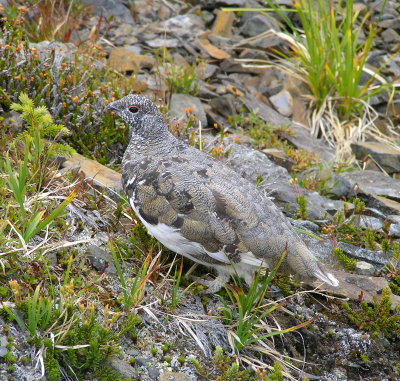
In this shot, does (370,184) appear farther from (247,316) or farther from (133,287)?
(133,287)

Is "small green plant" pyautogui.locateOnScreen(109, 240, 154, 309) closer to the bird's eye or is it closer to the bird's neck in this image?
the bird's neck

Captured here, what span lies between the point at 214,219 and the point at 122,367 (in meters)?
1.06

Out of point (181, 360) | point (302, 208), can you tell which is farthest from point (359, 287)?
point (181, 360)

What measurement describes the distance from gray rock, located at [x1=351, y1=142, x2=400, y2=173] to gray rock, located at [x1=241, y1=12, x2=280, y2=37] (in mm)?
2594

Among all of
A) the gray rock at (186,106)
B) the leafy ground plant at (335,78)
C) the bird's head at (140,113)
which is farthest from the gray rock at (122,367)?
the leafy ground plant at (335,78)

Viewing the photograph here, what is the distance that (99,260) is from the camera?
13.1ft

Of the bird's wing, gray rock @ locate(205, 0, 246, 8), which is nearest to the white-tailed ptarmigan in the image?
the bird's wing

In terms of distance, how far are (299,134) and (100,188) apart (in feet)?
10.8

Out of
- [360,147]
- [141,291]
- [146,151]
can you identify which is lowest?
[360,147]

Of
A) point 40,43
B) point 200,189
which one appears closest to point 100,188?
point 200,189

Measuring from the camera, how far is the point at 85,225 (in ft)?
13.9

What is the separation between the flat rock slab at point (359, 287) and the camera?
430 cm

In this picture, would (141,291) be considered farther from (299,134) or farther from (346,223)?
(299,134)

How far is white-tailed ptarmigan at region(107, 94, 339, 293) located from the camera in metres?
3.77
